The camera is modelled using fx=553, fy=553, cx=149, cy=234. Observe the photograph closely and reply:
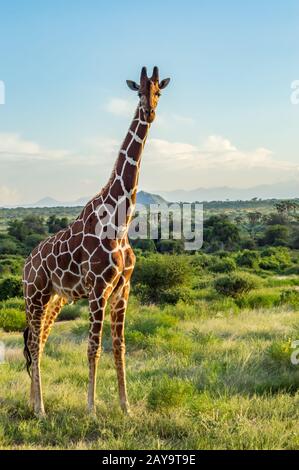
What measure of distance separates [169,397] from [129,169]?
88.4 inches

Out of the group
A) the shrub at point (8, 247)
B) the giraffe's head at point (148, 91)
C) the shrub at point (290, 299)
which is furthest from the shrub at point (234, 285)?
the shrub at point (8, 247)

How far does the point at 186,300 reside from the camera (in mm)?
16656

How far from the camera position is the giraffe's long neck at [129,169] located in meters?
5.20

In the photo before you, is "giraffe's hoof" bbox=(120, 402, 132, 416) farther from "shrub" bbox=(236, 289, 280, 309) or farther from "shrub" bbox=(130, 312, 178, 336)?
"shrub" bbox=(236, 289, 280, 309)

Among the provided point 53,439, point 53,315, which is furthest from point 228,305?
point 53,439

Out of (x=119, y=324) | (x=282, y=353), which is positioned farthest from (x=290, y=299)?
(x=119, y=324)

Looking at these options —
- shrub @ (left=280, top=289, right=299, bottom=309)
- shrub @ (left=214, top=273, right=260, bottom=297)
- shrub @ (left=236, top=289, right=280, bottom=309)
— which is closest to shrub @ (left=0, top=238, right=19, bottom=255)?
shrub @ (left=214, top=273, right=260, bottom=297)

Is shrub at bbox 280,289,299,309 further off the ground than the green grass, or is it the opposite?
the green grass

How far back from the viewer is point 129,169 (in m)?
5.23

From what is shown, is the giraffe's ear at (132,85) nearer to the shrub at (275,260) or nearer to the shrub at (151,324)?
the shrub at (151,324)

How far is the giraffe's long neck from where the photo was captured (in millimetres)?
5203

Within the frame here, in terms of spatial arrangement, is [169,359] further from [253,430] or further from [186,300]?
[186,300]

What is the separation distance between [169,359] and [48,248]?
122 inches

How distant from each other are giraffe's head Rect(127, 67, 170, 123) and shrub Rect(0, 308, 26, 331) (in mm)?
9073
